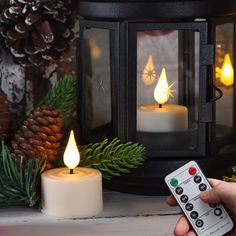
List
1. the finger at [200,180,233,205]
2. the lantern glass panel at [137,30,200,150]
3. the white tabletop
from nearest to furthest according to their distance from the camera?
1. the finger at [200,180,233,205]
2. the white tabletop
3. the lantern glass panel at [137,30,200,150]

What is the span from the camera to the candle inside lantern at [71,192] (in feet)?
4.19

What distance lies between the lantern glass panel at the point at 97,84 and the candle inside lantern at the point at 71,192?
0.13 m

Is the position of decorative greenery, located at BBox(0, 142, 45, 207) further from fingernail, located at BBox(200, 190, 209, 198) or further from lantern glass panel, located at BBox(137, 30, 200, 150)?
fingernail, located at BBox(200, 190, 209, 198)

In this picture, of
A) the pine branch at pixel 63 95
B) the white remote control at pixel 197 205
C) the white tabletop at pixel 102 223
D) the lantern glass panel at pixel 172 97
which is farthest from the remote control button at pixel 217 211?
the pine branch at pixel 63 95

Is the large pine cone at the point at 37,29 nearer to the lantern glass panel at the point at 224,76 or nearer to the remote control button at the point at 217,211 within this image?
the lantern glass panel at the point at 224,76

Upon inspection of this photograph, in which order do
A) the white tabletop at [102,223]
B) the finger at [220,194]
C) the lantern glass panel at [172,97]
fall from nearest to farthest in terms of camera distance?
1. the finger at [220,194]
2. the white tabletop at [102,223]
3. the lantern glass panel at [172,97]

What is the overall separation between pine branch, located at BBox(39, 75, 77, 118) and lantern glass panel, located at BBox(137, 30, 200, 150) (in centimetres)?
14

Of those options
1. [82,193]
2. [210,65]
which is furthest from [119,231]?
[210,65]

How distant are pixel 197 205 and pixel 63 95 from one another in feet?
1.31

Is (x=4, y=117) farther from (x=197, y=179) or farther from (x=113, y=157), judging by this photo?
(x=197, y=179)

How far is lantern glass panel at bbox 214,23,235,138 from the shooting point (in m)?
1.40

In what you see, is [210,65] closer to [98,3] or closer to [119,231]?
[98,3]

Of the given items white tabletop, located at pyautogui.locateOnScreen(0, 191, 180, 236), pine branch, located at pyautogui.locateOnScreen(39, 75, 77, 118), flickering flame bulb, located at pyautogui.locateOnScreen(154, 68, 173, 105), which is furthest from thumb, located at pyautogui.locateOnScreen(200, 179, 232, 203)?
pine branch, located at pyautogui.locateOnScreen(39, 75, 77, 118)

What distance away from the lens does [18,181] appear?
4.30 feet
